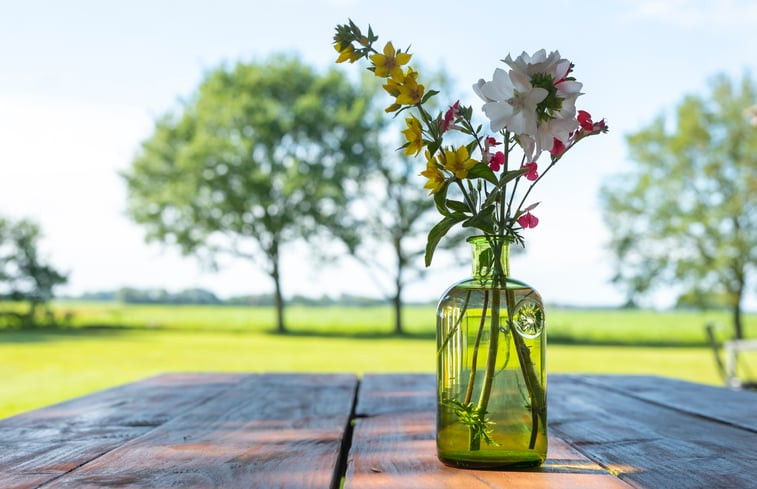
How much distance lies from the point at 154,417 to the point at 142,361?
9743 millimetres

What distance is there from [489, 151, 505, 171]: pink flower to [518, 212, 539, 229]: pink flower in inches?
3.2

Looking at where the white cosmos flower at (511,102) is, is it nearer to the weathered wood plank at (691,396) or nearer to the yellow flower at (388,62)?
the yellow flower at (388,62)

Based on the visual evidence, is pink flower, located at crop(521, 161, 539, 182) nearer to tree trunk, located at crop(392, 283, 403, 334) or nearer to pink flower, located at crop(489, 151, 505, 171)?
pink flower, located at crop(489, 151, 505, 171)

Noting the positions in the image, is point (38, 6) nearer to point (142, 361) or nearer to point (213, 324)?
point (213, 324)

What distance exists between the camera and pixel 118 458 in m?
1.04

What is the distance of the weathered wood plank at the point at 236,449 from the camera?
2.95ft

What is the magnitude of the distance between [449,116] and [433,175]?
11cm

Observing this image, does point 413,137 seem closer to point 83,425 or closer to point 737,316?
point 83,425

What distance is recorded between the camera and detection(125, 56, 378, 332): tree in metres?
18.9

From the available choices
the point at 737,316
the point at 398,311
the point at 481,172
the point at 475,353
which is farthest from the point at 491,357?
the point at 737,316

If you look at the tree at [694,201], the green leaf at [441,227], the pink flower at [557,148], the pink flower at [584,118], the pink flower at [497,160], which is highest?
the tree at [694,201]

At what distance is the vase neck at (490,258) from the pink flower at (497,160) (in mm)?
108

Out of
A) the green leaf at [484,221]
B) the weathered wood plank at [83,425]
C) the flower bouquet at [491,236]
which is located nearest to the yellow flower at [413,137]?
the flower bouquet at [491,236]

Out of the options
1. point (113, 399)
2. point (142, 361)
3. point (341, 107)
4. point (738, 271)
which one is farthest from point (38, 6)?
point (113, 399)
